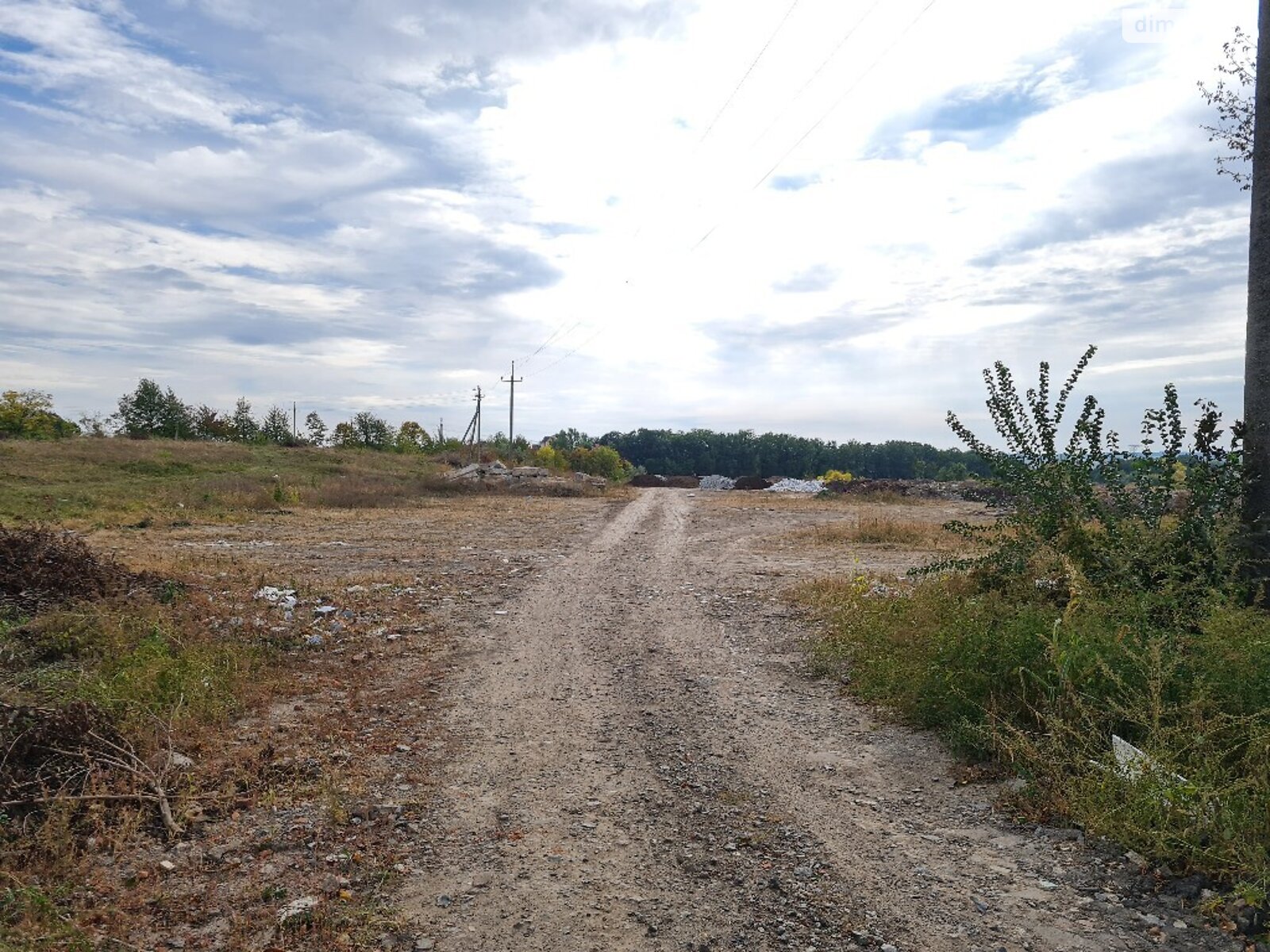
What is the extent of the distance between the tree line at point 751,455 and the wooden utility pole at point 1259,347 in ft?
299

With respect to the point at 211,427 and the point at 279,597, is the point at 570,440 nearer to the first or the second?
the point at 211,427

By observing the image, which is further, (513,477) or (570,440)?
(570,440)

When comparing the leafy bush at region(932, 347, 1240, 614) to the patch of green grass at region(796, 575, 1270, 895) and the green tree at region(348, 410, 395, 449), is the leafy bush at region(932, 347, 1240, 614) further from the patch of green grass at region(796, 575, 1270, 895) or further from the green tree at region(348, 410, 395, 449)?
the green tree at region(348, 410, 395, 449)

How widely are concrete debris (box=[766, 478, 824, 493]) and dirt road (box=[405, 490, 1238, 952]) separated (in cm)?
3534

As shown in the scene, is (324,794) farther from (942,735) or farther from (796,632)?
(796,632)

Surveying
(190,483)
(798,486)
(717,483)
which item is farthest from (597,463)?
(190,483)

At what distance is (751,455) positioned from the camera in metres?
101

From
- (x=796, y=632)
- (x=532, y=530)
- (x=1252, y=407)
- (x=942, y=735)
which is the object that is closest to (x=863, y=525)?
(x=532, y=530)

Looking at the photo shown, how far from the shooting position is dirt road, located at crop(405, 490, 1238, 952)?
117 inches

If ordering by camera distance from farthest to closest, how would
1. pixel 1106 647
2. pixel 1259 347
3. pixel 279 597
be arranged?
1. pixel 279 597
2. pixel 1259 347
3. pixel 1106 647

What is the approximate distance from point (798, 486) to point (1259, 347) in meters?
37.9

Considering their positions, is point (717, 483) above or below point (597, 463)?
below

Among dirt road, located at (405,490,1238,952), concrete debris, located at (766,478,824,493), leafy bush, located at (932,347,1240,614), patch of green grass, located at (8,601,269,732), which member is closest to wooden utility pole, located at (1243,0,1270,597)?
leafy bush, located at (932,347,1240,614)

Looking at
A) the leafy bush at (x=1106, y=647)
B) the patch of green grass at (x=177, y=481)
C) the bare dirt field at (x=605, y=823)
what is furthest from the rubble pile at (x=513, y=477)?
the leafy bush at (x=1106, y=647)
